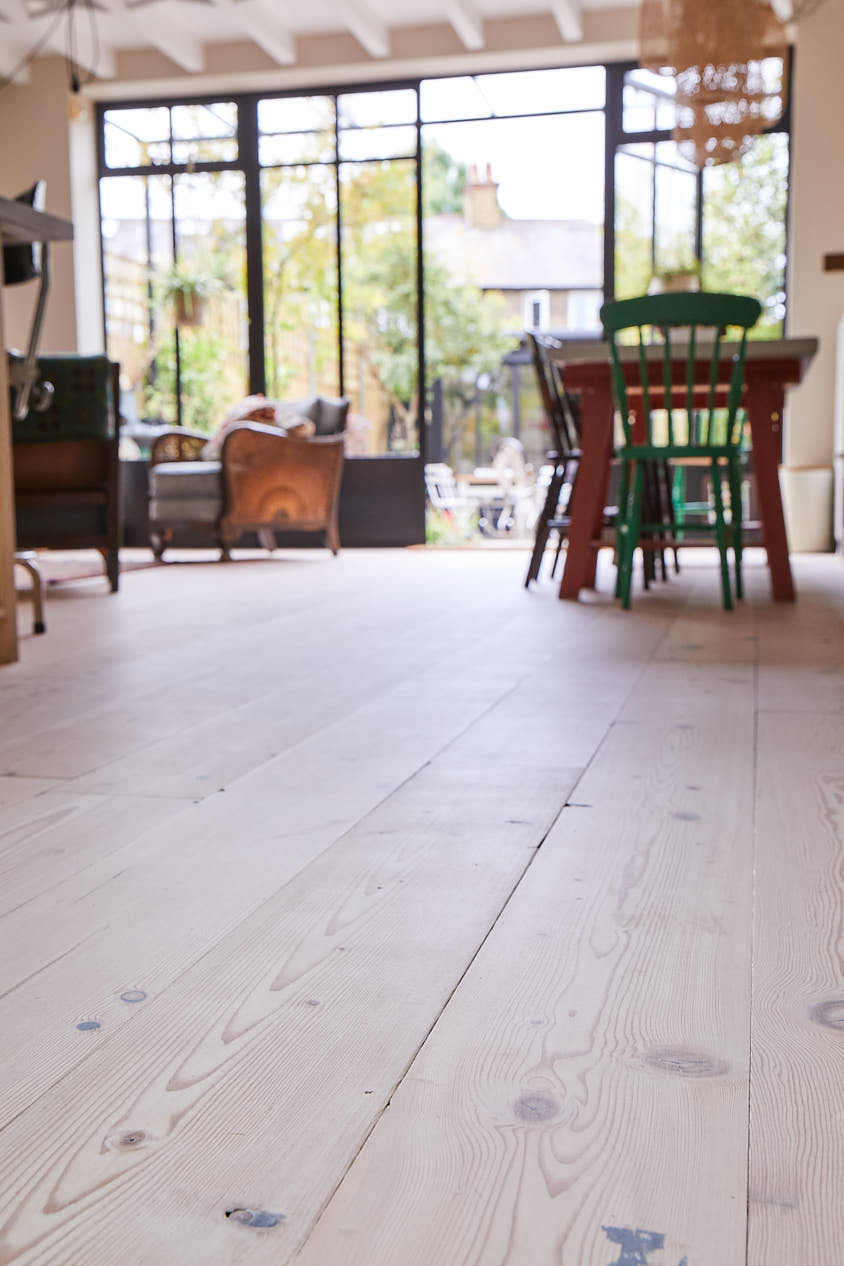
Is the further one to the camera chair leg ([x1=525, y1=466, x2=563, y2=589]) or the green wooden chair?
chair leg ([x1=525, y1=466, x2=563, y2=589])

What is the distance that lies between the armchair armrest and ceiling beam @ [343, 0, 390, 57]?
8.08 feet

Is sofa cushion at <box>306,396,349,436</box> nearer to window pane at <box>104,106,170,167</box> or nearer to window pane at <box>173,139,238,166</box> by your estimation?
window pane at <box>173,139,238,166</box>

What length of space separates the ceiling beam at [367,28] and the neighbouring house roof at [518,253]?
208 centimetres

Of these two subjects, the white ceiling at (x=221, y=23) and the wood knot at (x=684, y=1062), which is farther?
the white ceiling at (x=221, y=23)

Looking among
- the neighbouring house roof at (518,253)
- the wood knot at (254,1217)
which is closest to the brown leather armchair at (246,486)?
the neighbouring house roof at (518,253)

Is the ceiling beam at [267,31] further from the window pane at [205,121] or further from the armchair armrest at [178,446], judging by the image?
the armchair armrest at [178,446]

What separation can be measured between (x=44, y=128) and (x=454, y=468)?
14.2 ft

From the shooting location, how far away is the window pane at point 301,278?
7727 millimetres

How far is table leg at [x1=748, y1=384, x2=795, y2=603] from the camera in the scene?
3.91 metres

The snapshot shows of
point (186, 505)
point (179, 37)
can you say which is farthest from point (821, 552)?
point (179, 37)

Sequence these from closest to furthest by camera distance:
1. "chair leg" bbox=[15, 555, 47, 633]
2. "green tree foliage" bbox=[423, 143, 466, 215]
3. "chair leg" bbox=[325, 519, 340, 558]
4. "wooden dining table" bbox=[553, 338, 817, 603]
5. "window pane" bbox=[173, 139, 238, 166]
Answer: "chair leg" bbox=[15, 555, 47, 633] < "wooden dining table" bbox=[553, 338, 817, 603] < "chair leg" bbox=[325, 519, 340, 558] < "window pane" bbox=[173, 139, 238, 166] < "green tree foliage" bbox=[423, 143, 466, 215]

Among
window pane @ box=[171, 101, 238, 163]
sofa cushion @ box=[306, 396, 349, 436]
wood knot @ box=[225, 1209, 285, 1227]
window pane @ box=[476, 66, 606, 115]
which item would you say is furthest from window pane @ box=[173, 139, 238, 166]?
wood knot @ box=[225, 1209, 285, 1227]

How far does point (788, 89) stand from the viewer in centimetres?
687

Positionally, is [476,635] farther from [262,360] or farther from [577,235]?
[577,235]
